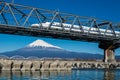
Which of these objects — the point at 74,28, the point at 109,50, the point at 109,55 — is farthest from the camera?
the point at 109,50

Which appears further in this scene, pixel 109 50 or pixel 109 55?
pixel 109 50

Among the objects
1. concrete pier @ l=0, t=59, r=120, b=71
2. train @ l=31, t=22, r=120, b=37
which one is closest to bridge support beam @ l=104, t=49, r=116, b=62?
train @ l=31, t=22, r=120, b=37

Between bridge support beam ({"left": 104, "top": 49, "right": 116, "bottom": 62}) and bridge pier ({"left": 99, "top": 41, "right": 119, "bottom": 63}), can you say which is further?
bridge pier ({"left": 99, "top": 41, "right": 119, "bottom": 63})

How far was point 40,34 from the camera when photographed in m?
113

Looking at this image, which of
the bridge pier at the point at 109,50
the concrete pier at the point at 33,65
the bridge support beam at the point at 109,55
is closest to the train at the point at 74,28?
the bridge pier at the point at 109,50

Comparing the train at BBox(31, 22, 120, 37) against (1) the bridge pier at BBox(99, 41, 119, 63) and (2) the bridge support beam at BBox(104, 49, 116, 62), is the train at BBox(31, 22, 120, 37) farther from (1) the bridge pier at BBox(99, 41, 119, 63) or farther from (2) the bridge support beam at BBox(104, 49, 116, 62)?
(2) the bridge support beam at BBox(104, 49, 116, 62)

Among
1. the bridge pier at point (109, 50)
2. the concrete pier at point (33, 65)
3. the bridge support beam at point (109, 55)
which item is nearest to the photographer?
the concrete pier at point (33, 65)

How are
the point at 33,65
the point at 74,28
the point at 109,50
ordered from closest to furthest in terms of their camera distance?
the point at 33,65 → the point at 74,28 → the point at 109,50

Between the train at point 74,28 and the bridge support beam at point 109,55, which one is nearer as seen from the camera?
the train at point 74,28

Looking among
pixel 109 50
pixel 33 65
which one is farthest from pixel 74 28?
pixel 33 65

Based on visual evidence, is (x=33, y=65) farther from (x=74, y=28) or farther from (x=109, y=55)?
(x=109, y=55)

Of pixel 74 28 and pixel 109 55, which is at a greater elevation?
pixel 74 28

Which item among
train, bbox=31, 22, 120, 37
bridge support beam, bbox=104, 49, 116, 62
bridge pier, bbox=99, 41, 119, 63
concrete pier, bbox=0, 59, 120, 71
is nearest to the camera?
concrete pier, bbox=0, 59, 120, 71

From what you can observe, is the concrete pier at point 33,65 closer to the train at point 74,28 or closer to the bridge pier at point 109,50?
the train at point 74,28
